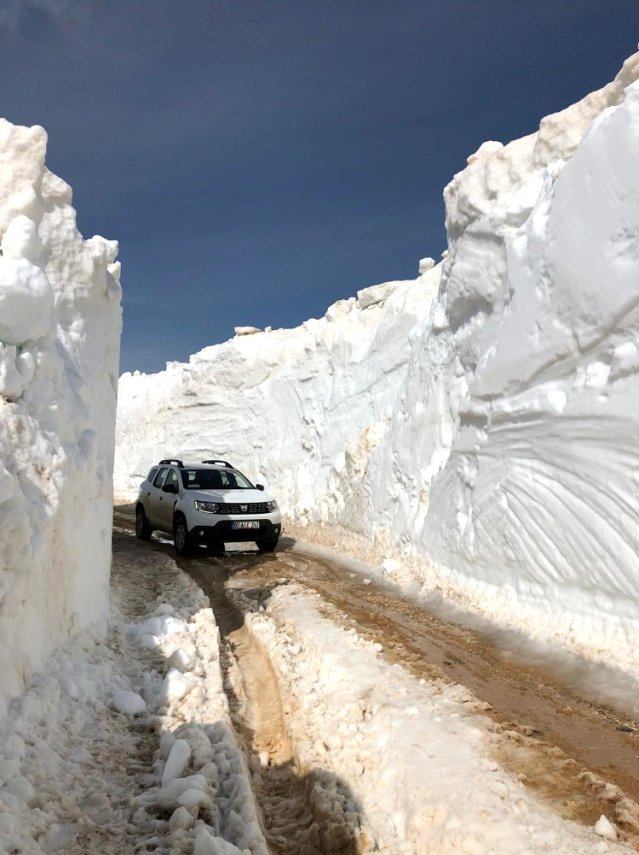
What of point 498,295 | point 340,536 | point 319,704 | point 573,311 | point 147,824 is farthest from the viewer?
point 340,536

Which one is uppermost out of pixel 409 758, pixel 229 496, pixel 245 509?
pixel 229 496

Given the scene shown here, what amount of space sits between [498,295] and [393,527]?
4.67 meters

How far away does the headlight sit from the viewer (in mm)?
12094

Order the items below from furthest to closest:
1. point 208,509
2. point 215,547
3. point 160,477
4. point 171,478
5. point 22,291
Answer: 1. point 160,477
2. point 171,478
3. point 215,547
4. point 208,509
5. point 22,291

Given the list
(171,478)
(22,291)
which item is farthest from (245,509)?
(22,291)

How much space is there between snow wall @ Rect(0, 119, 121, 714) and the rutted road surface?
160 centimetres

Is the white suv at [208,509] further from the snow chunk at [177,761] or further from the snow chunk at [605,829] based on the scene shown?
the snow chunk at [605,829]

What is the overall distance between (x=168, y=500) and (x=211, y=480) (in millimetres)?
1013

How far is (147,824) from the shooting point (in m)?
3.21

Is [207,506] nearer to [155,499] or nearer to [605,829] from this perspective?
[155,499]

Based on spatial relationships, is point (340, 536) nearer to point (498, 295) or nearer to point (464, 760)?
point (498, 295)

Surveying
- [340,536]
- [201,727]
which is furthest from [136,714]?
[340,536]

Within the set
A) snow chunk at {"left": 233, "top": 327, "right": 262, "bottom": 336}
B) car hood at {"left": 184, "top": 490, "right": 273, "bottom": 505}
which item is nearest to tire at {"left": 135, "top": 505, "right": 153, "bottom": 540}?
car hood at {"left": 184, "top": 490, "right": 273, "bottom": 505}

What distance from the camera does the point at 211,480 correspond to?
13.6 meters
